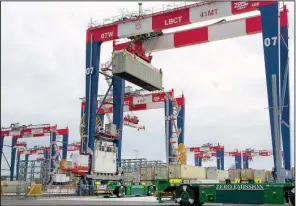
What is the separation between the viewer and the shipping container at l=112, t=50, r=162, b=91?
28.6 m

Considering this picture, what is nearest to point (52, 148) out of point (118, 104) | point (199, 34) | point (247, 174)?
point (118, 104)

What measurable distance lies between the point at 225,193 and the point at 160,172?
14605mm

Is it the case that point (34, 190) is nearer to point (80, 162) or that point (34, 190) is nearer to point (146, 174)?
point (80, 162)

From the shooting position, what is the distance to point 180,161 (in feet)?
117

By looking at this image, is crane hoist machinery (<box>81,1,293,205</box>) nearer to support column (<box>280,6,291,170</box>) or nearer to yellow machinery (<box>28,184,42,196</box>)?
support column (<box>280,6,291,170</box>)

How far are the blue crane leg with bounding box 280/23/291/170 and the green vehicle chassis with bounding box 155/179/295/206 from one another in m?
10.2

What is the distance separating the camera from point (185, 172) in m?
29.6

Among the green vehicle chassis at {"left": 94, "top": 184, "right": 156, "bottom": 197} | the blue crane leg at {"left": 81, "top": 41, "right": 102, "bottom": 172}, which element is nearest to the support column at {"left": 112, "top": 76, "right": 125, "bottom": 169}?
the blue crane leg at {"left": 81, "top": 41, "right": 102, "bottom": 172}

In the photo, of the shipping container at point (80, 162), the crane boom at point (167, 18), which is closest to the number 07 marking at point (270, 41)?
the crane boom at point (167, 18)

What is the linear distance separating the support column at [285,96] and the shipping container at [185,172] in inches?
308

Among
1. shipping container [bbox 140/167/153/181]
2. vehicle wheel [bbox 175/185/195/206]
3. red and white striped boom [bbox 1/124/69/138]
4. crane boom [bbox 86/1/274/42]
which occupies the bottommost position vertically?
vehicle wheel [bbox 175/185/195/206]

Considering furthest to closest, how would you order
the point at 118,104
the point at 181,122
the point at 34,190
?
the point at 181,122 → the point at 118,104 → the point at 34,190

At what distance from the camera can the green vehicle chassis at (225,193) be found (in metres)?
15.6

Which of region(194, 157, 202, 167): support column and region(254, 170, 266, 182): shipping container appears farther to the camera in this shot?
region(194, 157, 202, 167): support column
